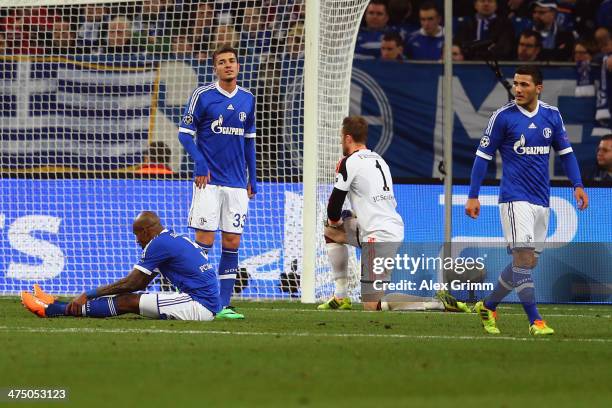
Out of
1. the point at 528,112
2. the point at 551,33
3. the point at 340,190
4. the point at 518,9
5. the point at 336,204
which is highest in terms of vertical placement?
the point at 518,9

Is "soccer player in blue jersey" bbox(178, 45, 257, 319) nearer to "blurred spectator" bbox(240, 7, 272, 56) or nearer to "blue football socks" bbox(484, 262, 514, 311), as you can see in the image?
"blue football socks" bbox(484, 262, 514, 311)

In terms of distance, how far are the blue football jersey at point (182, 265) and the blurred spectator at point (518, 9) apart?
995 cm

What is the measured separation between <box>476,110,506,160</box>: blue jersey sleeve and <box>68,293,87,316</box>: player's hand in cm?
346

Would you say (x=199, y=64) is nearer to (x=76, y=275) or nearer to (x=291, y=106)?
(x=291, y=106)

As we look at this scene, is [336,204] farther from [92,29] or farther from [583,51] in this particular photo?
[583,51]

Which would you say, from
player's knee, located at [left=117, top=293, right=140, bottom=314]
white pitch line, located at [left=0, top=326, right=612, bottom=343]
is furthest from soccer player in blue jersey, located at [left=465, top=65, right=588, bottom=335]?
player's knee, located at [left=117, top=293, right=140, bottom=314]

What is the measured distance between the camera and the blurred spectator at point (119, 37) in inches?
625

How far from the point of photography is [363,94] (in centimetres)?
1712

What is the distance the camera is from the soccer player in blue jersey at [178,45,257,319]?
11.5m

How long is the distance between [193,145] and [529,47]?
8038 millimetres

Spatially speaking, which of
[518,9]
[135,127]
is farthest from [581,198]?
[518,9]

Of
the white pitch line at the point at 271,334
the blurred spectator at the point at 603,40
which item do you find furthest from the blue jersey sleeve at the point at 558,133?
the blurred spectator at the point at 603,40

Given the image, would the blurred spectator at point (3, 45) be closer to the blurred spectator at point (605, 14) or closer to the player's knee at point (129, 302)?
the player's knee at point (129, 302)

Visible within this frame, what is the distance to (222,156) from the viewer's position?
11539 millimetres
